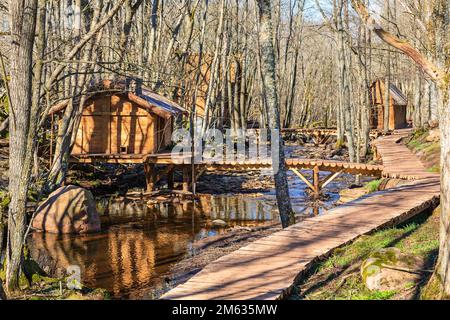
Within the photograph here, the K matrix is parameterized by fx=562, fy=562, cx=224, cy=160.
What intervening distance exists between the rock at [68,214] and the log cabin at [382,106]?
32577mm

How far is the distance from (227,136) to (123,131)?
11.7 metres

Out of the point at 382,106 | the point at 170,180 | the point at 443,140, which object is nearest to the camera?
the point at 443,140

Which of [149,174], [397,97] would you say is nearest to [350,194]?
[149,174]

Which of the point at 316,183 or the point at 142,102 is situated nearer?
the point at 316,183

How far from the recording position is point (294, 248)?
8656 millimetres

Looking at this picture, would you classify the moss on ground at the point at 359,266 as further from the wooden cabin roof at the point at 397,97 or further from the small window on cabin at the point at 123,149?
the wooden cabin roof at the point at 397,97

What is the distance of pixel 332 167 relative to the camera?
21.1m

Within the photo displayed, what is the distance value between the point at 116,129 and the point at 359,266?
16903 mm

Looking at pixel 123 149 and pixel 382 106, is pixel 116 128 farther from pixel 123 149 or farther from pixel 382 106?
pixel 382 106

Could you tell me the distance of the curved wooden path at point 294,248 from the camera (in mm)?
6680

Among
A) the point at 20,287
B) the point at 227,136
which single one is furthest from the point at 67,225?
the point at 227,136

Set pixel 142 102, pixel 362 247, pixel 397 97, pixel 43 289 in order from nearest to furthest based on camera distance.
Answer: pixel 362 247 < pixel 43 289 < pixel 142 102 < pixel 397 97

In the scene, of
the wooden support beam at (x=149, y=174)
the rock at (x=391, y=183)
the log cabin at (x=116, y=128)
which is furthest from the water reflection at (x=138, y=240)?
the rock at (x=391, y=183)
